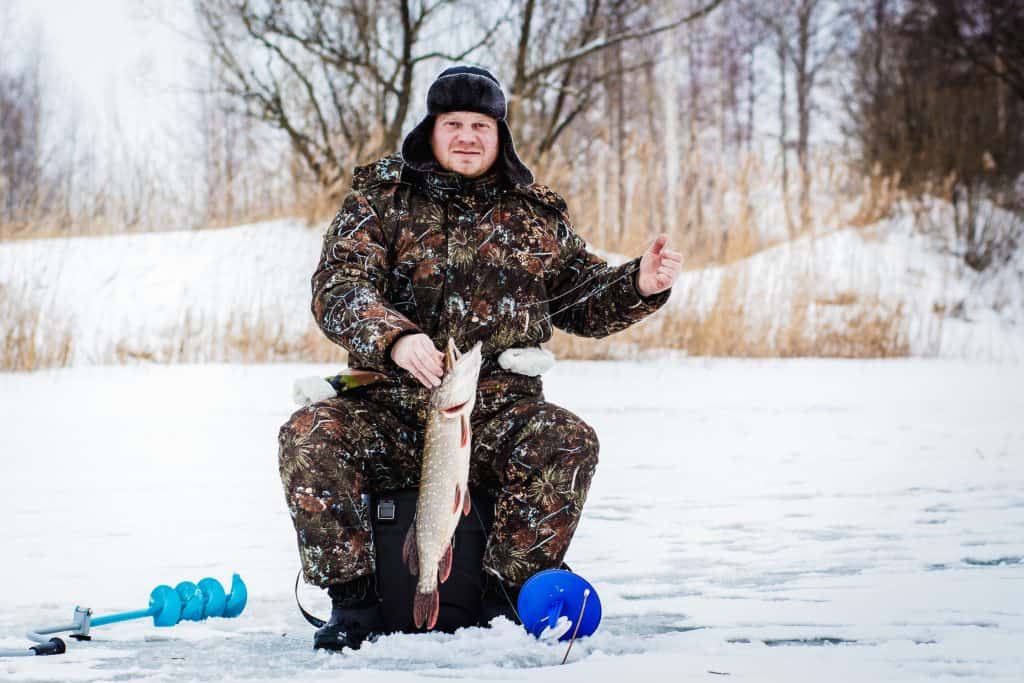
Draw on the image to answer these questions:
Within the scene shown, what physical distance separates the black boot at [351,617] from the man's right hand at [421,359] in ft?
1.52

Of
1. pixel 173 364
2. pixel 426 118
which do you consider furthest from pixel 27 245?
pixel 426 118

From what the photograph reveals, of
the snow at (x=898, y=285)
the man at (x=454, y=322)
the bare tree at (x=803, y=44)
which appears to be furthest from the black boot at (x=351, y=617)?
the bare tree at (x=803, y=44)

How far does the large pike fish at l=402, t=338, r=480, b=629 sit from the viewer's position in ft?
7.11

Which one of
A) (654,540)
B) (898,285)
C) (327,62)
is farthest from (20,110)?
(654,540)

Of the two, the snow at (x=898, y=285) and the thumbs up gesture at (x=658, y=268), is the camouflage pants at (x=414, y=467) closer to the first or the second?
the thumbs up gesture at (x=658, y=268)

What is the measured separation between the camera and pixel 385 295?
265cm

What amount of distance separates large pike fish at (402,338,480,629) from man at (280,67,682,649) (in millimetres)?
52

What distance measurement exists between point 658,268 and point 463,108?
2.03ft

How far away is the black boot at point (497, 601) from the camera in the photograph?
7.87ft

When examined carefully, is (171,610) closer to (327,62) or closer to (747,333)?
(747,333)

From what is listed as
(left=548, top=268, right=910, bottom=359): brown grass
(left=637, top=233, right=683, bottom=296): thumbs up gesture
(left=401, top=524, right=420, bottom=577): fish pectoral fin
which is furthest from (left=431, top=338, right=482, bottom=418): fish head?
(left=548, top=268, right=910, bottom=359): brown grass

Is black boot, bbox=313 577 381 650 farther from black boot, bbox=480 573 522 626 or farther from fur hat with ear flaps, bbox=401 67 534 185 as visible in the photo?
fur hat with ear flaps, bbox=401 67 534 185

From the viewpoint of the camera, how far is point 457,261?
2652 mm

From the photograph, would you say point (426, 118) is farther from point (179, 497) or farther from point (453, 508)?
point (179, 497)
